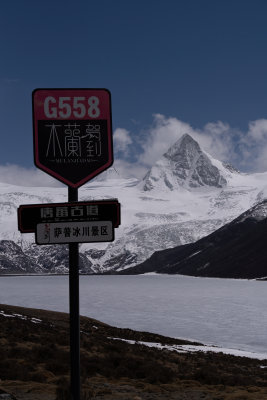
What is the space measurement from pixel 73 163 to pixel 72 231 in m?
1.22

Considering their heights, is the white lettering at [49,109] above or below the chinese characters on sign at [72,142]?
above

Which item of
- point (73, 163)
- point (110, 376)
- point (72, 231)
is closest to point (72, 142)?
point (73, 163)

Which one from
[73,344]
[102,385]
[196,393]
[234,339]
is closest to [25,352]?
[102,385]

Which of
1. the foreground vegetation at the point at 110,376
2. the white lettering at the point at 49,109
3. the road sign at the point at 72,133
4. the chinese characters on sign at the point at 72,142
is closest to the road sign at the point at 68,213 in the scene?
the road sign at the point at 72,133

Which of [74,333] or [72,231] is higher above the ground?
[72,231]

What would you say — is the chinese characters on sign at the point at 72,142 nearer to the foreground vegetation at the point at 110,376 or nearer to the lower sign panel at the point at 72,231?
the lower sign panel at the point at 72,231

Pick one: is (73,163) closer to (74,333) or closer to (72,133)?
(72,133)

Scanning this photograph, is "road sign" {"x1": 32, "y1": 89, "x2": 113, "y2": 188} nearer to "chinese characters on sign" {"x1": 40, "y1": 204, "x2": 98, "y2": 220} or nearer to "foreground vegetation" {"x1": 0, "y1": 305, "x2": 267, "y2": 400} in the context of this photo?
"chinese characters on sign" {"x1": 40, "y1": 204, "x2": 98, "y2": 220}

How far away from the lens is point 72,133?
30.0 feet

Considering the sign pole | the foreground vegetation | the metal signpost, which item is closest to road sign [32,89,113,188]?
the metal signpost

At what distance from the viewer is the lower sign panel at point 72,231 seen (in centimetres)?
877

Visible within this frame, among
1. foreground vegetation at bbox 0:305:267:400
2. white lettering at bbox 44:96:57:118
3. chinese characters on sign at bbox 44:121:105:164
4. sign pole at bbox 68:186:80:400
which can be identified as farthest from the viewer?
foreground vegetation at bbox 0:305:267:400

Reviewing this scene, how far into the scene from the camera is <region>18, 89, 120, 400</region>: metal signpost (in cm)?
886

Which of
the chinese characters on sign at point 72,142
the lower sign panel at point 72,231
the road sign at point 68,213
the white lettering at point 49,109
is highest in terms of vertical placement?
the white lettering at point 49,109
